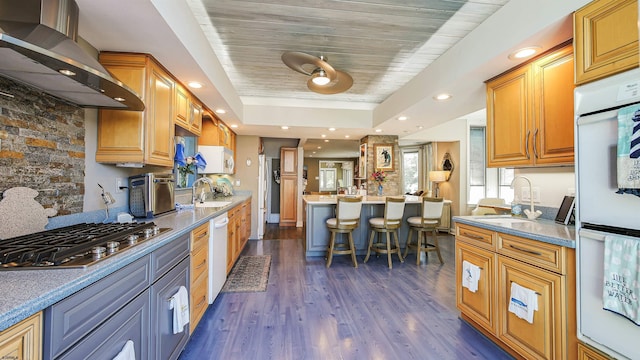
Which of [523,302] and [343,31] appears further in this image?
[343,31]

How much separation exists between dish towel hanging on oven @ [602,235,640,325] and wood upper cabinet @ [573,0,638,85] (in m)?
0.81

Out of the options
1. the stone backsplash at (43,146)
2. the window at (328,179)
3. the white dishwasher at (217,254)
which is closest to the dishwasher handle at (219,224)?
the white dishwasher at (217,254)

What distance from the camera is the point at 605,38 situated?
1.37 metres

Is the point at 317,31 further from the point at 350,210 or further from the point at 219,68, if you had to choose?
the point at 350,210

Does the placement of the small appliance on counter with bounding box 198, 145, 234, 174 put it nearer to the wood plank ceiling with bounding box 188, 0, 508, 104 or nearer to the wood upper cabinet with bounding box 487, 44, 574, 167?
the wood plank ceiling with bounding box 188, 0, 508, 104

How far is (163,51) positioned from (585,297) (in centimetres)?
298

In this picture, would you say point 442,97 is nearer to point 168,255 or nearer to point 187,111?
point 187,111

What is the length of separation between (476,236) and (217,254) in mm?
2337

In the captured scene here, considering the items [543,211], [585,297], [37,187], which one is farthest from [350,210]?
[37,187]

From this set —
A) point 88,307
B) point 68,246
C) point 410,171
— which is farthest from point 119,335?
point 410,171

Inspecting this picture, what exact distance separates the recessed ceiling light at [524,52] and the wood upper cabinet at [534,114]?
87mm

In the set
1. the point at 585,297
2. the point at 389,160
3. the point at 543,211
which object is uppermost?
the point at 389,160

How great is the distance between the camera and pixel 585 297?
1.40 meters

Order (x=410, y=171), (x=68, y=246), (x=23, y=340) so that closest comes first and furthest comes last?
(x=23, y=340), (x=68, y=246), (x=410, y=171)
